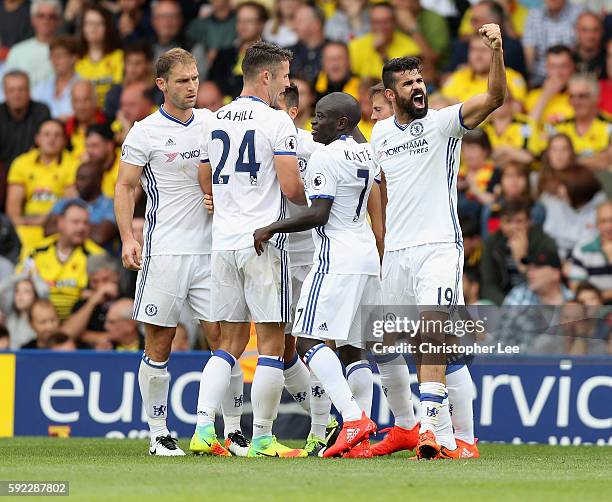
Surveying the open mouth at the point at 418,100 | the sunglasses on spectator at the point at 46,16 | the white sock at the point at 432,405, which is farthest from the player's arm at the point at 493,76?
the sunglasses on spectator at the point at 46,16

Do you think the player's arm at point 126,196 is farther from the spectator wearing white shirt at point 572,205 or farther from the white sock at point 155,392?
the spectator wearing white shirt at point 572,205

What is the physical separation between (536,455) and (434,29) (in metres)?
7.17

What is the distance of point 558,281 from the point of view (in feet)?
42.2

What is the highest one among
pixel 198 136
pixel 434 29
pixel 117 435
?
pixel 434 29

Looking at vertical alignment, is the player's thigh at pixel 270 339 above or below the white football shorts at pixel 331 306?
below

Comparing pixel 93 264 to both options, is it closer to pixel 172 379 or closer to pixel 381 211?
pixel 172 379

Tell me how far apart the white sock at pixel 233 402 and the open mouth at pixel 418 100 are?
2.23 m

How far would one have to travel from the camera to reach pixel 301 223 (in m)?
8.59

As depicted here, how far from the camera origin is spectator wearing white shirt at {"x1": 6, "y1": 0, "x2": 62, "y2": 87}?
55.7 feet

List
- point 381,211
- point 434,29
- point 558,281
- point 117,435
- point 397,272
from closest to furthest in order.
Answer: point 397,272 → point 381,211 → point 117,435 → point 558,281 → point 434,29

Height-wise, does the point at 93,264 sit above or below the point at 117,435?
above

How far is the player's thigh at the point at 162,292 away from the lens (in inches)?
362

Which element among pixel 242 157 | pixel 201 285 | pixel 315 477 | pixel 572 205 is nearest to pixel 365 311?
pixel 201 285

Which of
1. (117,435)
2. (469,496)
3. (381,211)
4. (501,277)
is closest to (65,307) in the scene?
(117,435)
